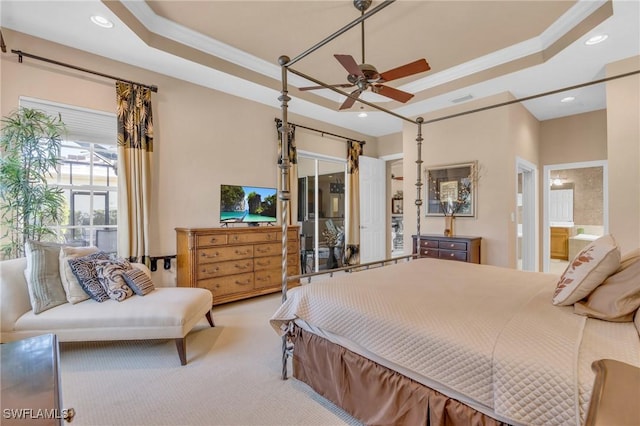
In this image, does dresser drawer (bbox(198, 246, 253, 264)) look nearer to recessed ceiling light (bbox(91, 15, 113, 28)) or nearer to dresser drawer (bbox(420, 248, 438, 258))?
recessed ceiling light (bbox(91, 15, 113, 28))

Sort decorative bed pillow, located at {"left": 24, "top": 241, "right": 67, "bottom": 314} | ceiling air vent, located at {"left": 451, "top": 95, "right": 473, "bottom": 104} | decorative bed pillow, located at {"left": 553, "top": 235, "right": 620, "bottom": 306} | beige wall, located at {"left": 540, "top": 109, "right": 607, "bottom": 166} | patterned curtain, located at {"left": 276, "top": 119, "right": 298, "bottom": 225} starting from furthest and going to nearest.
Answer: patterned curtain, located at {"left": 276, "top": 119, "right": 298, "bottom": 225}
beige wall, located at {"left": 540, "top": 109, "right": 607, "bottom": 166}
ceiling air vent, located at {"left": 451, "top": 95, "right": 473, "bottom": 104}
decorative bed pillow, located at {"left": 24, "top": 241, "right": 67, "bottom": 314}
decorative bed pillow, located at {"left": 553, "top": 235, "right": 620, "bottom": 306}

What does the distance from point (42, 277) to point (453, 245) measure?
14.7ft

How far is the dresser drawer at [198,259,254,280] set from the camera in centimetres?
352

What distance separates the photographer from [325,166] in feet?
19.0

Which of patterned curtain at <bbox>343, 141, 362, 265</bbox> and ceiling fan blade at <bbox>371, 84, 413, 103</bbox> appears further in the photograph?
patterned curtain at <bbox>343, 141, 362, 265</bbox>

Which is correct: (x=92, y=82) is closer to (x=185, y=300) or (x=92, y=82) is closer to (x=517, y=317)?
(x=185, y=300)

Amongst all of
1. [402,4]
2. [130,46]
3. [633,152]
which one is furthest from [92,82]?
[633,152]

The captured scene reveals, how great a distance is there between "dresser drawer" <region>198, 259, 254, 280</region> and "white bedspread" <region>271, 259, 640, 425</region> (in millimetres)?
1810

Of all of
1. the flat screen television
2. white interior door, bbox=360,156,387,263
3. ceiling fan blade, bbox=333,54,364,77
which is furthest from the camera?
white interior door, bbox=360,156,387,263

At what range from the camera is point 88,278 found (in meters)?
2.48

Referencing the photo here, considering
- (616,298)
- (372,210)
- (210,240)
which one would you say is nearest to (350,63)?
(616,298)

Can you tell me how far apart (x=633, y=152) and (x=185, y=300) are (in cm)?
475

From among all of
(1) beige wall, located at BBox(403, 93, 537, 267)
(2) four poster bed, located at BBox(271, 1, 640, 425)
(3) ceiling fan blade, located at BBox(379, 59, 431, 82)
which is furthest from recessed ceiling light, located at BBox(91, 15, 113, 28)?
(1) beige wall, located at BBox(403, 93, 537, 267)

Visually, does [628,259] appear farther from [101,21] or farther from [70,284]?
[101,21]
